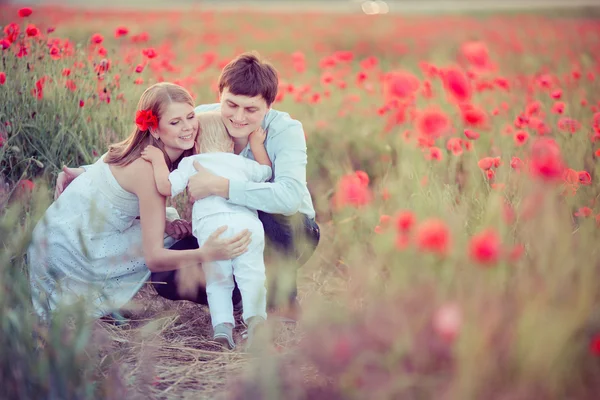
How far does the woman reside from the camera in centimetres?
248

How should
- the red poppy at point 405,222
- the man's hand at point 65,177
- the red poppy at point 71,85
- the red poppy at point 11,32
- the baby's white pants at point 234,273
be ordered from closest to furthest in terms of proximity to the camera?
the red poppy at point 405,222 → the baby's white pants at point 234,273 → the man's hand at point 65,177 → the red poppy at point 11,32 → the red poppy at point 71,85

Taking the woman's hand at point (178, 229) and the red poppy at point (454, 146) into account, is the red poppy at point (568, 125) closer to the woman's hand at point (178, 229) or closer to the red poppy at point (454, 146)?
the red poppy at point (454, 146)

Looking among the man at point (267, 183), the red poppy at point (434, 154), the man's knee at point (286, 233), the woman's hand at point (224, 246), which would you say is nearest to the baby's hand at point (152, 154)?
the man at point (267, 183)

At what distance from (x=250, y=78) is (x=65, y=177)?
3.06 ft

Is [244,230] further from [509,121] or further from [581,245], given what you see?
[509,121]

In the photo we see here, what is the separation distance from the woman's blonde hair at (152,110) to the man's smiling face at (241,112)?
0.49 feet

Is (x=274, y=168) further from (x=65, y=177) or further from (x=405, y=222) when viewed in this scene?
(x=405, y=222)

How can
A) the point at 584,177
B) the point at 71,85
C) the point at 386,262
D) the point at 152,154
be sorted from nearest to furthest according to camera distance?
the point at 386,262 < the point at 584,177 < the point at 152,154 < the point at 71,85

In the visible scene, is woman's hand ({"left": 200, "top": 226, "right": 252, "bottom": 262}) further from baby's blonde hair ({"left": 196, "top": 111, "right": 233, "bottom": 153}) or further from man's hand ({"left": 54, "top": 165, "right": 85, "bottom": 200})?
man's hand ({"left": 54, "top": 165, "right": 85, "bottom": 200})

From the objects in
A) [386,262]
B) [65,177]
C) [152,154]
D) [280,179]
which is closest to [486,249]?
[386,262]

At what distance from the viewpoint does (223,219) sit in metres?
2.48

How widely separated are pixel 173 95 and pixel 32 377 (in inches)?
48.2

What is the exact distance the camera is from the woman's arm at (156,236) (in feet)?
7.90

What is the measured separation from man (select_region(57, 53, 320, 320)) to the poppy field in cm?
20
